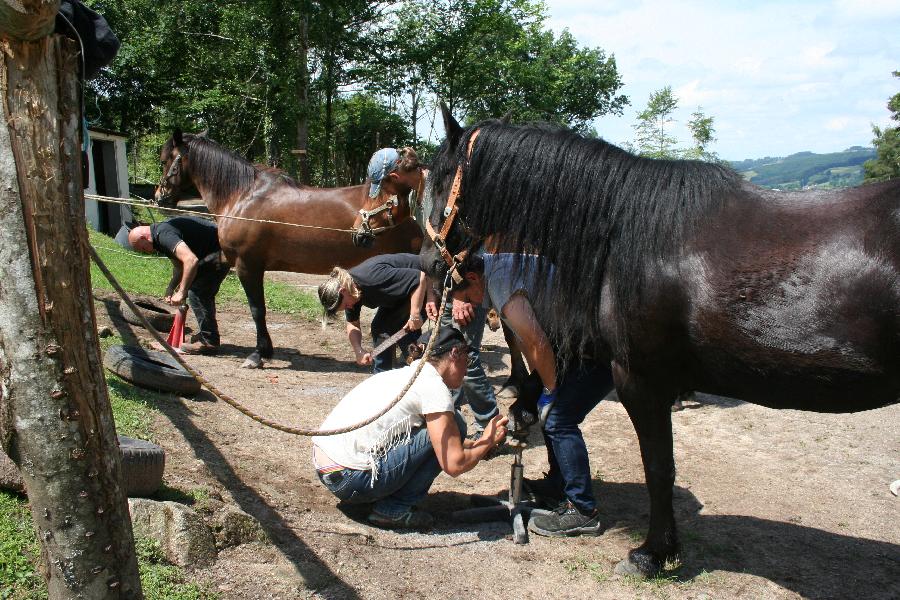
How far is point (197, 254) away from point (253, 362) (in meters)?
1.39

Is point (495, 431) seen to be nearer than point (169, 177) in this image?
Yes

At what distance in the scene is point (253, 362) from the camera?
675 cm

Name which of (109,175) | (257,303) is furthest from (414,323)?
(109,175)

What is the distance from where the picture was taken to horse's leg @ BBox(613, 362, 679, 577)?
10.3 ft

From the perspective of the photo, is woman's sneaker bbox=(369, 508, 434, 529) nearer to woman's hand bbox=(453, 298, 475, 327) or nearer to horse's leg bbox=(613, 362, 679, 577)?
horse's leg bbox=(613, 362, 679, 577)

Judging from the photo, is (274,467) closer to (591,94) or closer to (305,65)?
(305,65)

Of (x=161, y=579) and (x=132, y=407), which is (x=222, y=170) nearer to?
(x=132, y=407)

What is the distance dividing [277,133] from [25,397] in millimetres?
17642

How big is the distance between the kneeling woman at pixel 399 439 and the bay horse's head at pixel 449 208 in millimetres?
437

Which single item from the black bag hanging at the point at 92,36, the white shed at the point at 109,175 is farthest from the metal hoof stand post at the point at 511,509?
the white shed at the point at 109,175

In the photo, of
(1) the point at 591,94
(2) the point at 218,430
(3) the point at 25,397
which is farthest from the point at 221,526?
(1) the point at 591,94

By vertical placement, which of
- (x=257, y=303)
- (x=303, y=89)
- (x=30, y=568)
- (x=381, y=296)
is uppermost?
(x=303, y=89)

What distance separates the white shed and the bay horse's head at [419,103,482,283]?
16.9m

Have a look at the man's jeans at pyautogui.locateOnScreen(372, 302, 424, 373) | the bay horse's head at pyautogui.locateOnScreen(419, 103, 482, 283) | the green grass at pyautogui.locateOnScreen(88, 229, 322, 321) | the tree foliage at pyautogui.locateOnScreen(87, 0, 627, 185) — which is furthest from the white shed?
the bay horse's head at pyautogui.locateOnScreen(419, 103, 482, 283)
